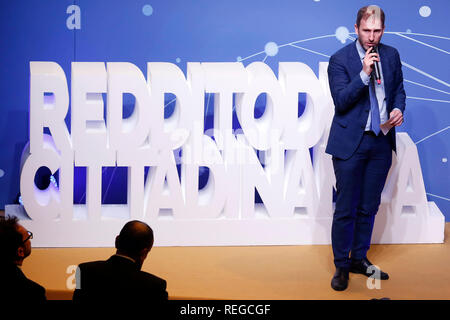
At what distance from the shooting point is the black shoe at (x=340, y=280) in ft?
14.0

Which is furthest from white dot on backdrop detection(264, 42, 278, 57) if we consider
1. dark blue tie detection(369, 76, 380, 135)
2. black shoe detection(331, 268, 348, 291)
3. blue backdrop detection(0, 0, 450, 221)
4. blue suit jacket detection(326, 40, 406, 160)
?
black shoe detection(331, 268, 348, 291)

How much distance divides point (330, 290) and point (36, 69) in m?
2.29

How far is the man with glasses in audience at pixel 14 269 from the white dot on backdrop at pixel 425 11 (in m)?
3.74

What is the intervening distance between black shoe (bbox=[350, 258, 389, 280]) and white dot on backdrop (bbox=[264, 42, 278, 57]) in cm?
178

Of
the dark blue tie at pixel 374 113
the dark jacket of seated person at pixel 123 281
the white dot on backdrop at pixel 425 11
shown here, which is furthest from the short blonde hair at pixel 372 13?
the dark jacket of seated person at pixel 123 281

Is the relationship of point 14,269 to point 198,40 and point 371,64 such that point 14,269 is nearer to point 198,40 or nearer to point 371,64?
point 371,64

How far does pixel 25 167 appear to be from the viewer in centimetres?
494

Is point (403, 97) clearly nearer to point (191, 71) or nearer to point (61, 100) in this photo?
point (191, 71)

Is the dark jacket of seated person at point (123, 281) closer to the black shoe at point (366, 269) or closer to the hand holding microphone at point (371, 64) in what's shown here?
the hand holding microphone at point (371, 64)

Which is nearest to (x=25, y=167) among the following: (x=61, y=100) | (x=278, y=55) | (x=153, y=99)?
(x=61, y=100)

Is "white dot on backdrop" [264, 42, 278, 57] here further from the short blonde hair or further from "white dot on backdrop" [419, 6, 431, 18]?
the short blonde hair

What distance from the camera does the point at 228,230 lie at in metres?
5.06

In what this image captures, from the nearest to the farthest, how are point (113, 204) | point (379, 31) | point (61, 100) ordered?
point (379, 31)
point (61, 100)
point (113, 204)

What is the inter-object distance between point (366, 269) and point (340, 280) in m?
0.28
